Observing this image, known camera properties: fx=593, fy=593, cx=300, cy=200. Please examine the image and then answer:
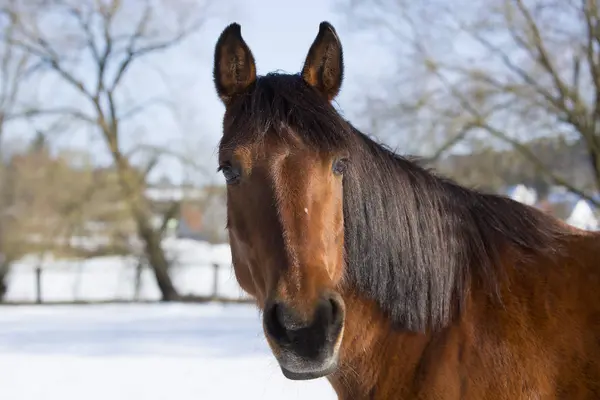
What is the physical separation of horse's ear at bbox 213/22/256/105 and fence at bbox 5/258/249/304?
56.3ft

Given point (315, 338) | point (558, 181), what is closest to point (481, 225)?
point (315, 338)

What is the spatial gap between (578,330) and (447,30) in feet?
54.1

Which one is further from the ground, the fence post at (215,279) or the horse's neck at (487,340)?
the horse's neck at (487,340)

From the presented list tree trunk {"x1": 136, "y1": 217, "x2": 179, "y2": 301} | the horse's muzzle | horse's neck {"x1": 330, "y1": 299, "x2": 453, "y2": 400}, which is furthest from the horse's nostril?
tree trunk {"x1": 136, "y1": 217, "x2": 179, "y2": 301}

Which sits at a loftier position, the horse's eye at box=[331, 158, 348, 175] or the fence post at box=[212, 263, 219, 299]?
the horse's eye at box=[331, 158, 348, 175]

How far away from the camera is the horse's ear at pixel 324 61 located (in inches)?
108

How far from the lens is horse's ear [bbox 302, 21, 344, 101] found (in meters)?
2.75

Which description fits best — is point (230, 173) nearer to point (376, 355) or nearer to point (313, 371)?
point (313, 371)

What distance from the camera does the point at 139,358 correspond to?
9.70 meters

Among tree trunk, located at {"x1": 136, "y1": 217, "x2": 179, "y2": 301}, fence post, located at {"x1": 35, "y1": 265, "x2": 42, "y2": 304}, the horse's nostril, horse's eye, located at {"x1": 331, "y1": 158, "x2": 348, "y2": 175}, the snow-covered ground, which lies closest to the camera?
the horse's nostril

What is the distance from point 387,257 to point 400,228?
0.15 m

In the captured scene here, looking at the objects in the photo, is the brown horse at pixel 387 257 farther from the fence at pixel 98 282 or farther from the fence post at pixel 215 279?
the fence post at pixel 215 279

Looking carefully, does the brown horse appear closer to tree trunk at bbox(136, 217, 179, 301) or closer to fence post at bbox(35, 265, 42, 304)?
tree trunk at bbox(136, 217, 179, 301)

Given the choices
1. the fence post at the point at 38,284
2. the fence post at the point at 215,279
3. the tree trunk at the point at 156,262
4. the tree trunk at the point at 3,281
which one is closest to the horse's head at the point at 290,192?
the fence post at the point at 215,279
